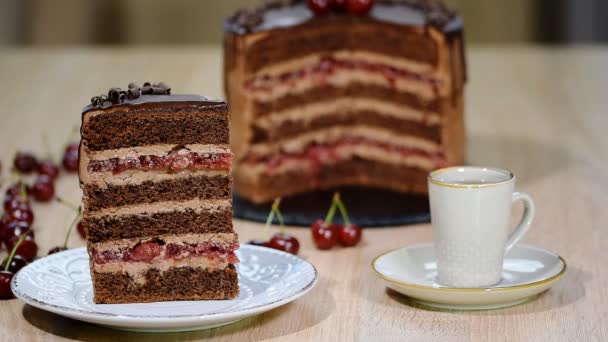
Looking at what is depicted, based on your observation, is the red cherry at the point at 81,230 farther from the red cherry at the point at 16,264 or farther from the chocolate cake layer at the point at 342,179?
the chocolate cake layer at the point at 342,179

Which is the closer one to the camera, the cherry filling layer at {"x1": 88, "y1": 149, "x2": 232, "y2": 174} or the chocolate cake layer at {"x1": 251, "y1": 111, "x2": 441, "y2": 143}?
the cherry filling layer at {"x1": 88, "y1": 149, "x2": 232, "y2": 174}

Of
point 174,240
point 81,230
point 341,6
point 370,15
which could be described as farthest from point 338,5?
point 174,240

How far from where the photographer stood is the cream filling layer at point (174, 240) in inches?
113

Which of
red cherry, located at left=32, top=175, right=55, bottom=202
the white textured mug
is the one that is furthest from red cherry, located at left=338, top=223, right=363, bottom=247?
red cherry, located at left=32, top=175, right=55, bottom=202

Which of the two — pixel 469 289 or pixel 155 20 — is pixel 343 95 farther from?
pixel 155 20

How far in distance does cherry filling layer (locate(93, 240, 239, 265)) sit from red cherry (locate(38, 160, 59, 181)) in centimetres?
162

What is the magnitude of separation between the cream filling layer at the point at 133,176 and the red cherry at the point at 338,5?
1618 millimetres

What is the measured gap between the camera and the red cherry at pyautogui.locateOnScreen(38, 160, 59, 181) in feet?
14.6

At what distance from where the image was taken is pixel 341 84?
177 inches

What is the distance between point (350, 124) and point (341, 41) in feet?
1.15

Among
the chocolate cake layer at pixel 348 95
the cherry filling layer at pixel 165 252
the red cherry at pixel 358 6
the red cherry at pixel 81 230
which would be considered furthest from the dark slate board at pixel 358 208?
the cherry filling layer at pixel 165 252

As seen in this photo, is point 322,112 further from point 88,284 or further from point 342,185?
point 88,284

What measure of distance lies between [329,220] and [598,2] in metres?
5.18

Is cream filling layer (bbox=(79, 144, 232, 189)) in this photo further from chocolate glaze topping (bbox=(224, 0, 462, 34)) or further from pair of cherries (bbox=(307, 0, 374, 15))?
pair of cherries (bbox=(307, 0, 374, 15))
